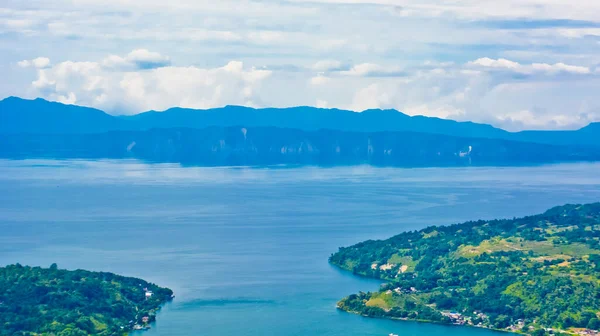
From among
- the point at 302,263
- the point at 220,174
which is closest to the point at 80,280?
the point at 302,263

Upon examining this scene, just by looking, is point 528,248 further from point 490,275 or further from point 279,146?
point 279,146

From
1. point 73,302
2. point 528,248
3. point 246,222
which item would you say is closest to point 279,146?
point 246,222

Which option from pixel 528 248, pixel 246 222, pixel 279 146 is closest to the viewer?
pixel 528 248

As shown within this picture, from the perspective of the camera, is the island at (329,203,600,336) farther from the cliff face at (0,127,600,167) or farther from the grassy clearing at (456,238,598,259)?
the cliff face at (0,127,600,167)

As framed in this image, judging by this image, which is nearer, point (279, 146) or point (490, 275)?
point (490, 275)

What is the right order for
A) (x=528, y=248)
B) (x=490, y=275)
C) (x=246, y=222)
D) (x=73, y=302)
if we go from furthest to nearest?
(x=246, y=222)
(x=528, y=248)
(x=490, y=275)
(x=73, y=302)

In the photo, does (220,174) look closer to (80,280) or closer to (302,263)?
(302,263)

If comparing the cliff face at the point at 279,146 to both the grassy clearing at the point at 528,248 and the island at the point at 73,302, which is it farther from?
the island at the point at 73,302
